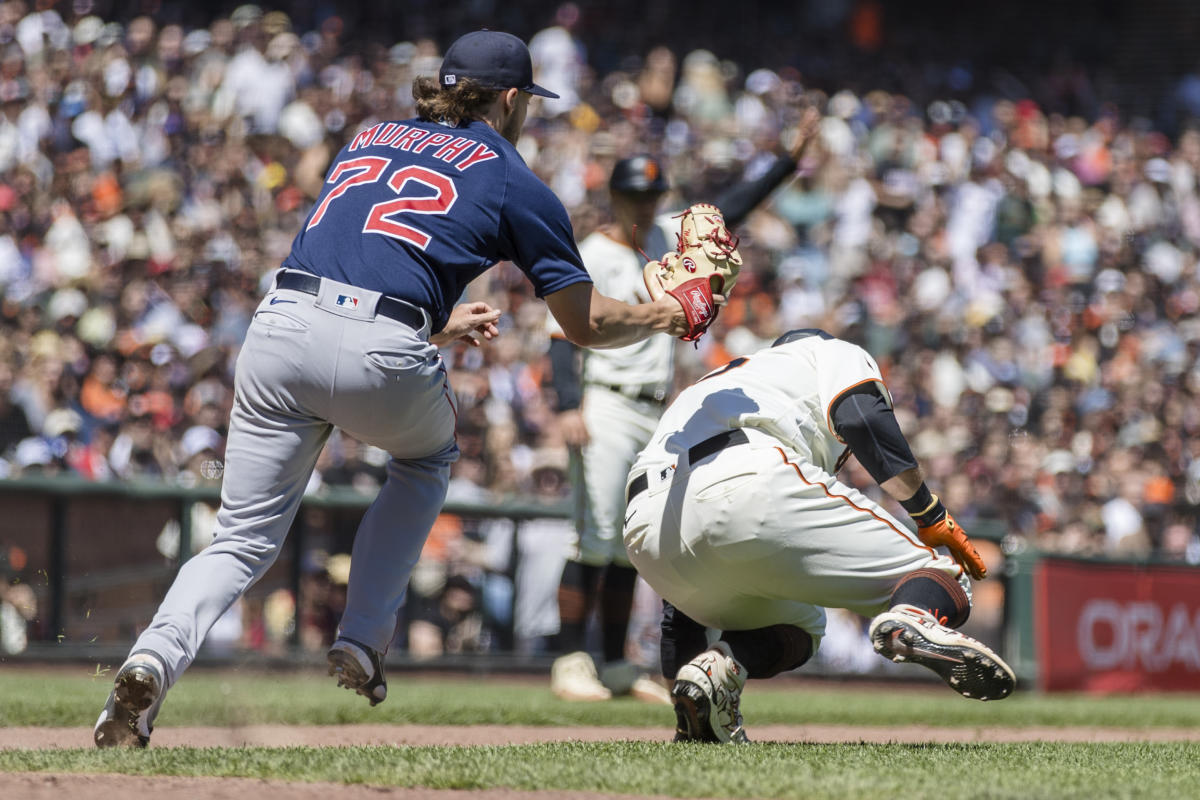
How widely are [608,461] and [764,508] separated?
276cm

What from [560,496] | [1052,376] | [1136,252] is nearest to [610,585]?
→ [560,496]

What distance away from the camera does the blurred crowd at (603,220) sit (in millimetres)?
10492

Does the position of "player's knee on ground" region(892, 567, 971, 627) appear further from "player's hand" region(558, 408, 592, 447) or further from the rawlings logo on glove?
"player's hand" region(558, 408, 592, 447)

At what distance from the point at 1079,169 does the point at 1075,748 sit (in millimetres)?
13532

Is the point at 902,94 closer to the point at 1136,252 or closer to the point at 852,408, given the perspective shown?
the point at 1136,252

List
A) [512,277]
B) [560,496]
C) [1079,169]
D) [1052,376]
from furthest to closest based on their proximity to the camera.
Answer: [1079,169] < [1052,376] < [512,277] < [560,496]

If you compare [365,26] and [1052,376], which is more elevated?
[365,26]

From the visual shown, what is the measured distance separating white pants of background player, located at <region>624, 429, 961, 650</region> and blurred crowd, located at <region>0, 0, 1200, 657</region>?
4987 mm

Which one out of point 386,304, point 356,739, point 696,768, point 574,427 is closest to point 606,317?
point 386,304

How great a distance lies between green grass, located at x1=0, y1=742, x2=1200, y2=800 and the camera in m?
3.21

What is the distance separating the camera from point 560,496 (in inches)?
414

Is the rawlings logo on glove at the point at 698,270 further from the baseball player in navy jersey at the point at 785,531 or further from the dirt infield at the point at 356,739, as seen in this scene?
the dirt infield at the point at 356,739

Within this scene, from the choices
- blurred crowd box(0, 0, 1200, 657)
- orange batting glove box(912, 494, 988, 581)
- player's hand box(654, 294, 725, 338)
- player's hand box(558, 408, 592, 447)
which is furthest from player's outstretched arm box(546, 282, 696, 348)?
blurred crowd box(0, 0, 1200, 657)

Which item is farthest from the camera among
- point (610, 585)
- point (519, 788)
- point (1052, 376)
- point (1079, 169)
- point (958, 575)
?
point (1079, 169)
